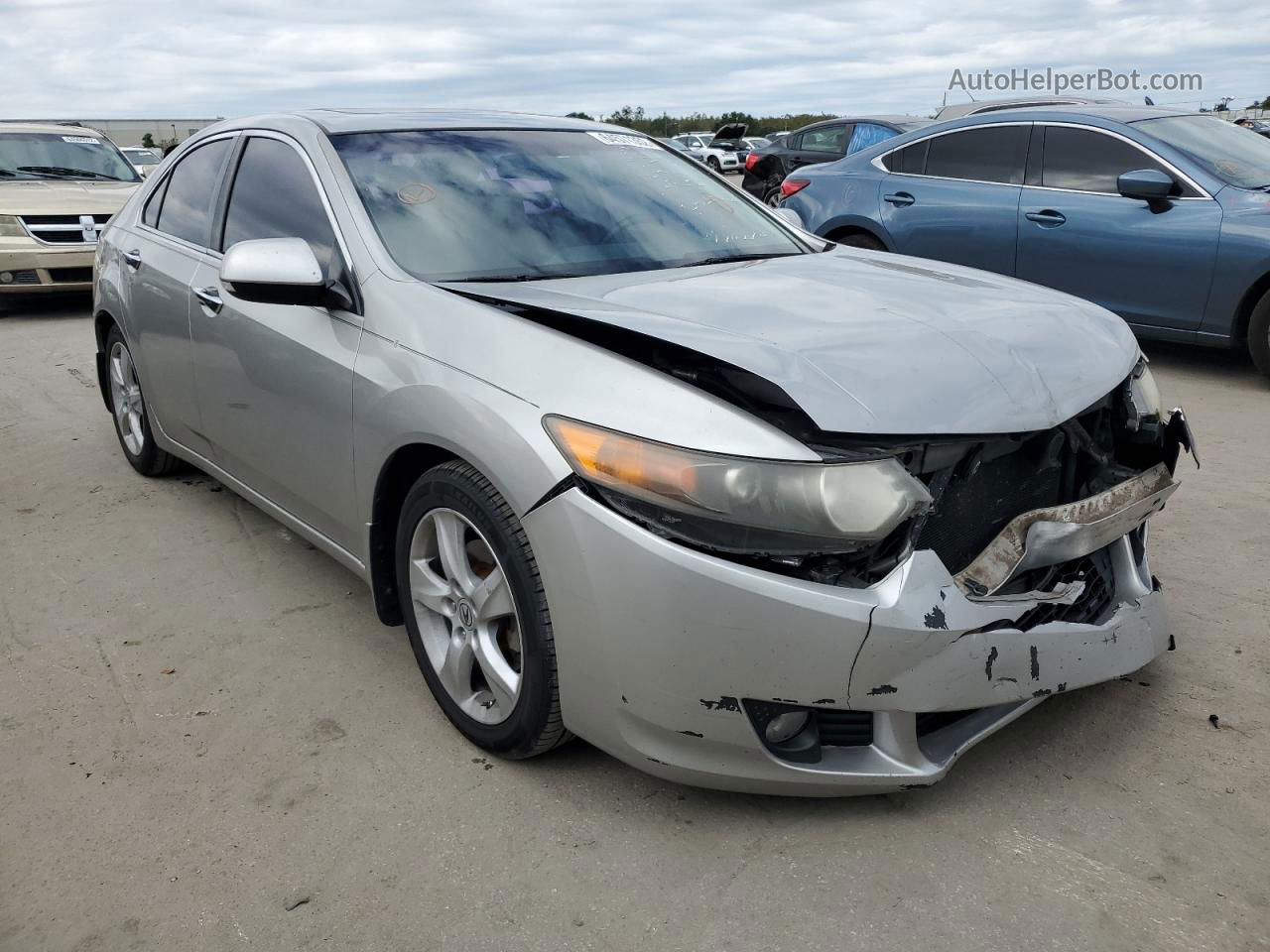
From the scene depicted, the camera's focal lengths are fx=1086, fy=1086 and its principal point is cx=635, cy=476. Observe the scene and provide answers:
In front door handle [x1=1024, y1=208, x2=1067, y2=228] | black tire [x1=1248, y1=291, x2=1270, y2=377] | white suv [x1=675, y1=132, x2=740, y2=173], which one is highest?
front door handle [x1=1024, y1=208, x2=1067, y2=228]

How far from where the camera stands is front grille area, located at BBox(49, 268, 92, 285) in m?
Result: 9.25

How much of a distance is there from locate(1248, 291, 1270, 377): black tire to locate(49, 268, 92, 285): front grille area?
8.83 metres

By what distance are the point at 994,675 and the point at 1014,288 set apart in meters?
1.28

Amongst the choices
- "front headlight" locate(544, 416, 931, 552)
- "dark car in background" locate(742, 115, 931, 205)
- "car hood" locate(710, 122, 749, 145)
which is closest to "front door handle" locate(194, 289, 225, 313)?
"front headlight" locate(544, 416, 931, 552)

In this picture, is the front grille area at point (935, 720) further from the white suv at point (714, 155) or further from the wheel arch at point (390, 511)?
the white suv at point (714, 155)

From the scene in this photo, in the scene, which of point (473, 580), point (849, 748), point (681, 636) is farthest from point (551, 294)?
point (849, 748)

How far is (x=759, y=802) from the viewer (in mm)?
2357

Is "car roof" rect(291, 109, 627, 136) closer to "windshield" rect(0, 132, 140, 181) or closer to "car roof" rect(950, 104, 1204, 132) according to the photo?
"car roof" rect(950, 104, 1204, 132)

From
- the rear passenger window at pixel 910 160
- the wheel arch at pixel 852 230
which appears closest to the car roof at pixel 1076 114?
the rear passenger window at pixel 910 160

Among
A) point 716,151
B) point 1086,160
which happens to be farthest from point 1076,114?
point 716,151

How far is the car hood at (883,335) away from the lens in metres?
→ 2.13

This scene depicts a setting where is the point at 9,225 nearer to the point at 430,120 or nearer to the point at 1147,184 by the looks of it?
the point at 430,120

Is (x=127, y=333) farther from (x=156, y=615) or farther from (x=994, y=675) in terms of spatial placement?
(x=994, y=675)

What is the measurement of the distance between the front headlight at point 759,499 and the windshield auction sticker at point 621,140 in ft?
6.35
